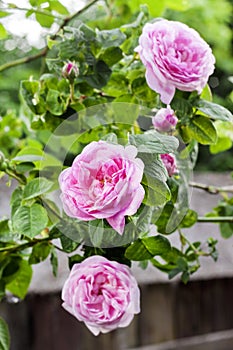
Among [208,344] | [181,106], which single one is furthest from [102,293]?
[208,344]

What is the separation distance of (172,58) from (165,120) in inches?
1.7

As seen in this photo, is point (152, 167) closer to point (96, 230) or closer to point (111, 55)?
point (96, 230)

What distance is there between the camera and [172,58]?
0.43m

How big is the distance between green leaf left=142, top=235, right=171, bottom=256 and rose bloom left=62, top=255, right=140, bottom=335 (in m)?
0.03

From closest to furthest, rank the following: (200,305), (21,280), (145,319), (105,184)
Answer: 1. (105,184)
2. (21,280)
3. (145,319)
4. (200,305)

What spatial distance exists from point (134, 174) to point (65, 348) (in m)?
1.60

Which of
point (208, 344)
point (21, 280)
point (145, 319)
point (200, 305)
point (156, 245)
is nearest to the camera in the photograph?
point (156, 245)

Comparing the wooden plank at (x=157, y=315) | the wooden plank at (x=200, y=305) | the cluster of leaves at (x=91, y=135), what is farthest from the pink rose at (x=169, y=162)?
the wooden plank at (x=200, y=305)

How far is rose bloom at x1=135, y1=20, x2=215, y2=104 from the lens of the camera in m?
0.43

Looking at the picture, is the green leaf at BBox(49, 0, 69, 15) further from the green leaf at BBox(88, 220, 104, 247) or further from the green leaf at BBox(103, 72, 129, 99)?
the green leaf at BBox(88, 220, 104, 247)

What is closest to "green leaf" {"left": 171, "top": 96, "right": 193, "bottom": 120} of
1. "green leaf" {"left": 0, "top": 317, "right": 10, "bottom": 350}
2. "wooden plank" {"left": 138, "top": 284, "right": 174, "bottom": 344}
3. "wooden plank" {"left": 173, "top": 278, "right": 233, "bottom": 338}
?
"green leaf" {"left": 0, "top": 317, "right": 10, "bottom": 350}

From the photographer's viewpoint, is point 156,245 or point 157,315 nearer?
point 156,245

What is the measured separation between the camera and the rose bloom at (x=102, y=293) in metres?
0.42

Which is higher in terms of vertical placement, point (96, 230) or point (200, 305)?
point (96, 230)
